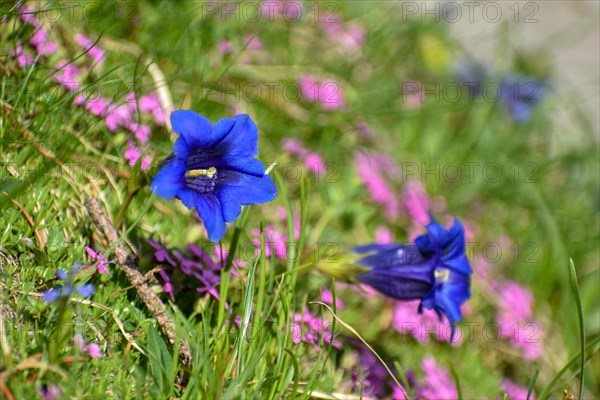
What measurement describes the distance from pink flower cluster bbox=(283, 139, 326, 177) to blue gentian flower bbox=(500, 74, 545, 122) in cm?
152

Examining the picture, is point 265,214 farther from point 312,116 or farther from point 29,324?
point 29,324

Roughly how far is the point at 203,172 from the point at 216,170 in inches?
1.9

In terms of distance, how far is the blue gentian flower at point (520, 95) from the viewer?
4.48 m

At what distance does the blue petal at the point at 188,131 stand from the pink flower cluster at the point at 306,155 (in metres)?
1.24

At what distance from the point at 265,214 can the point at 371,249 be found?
0.56 metres

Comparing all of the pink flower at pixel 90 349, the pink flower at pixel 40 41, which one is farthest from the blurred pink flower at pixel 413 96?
the pink flower at pixel 90 349

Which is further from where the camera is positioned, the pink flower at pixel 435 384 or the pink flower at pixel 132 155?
the pink flower at pixel 435 384

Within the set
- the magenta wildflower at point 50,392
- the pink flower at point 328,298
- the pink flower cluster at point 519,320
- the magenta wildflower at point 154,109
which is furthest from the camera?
the pink flower cluster at point 519,320

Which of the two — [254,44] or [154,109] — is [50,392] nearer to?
[154,109]

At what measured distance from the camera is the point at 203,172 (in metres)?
2.11

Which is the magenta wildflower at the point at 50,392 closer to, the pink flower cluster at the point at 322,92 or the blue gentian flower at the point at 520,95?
the pink flower cluster at the point at 322,92

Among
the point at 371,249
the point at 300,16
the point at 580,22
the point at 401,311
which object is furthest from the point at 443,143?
the point at 580,22

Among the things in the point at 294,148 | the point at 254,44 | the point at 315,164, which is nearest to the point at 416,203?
the point at 315,164

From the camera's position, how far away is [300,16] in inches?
157
